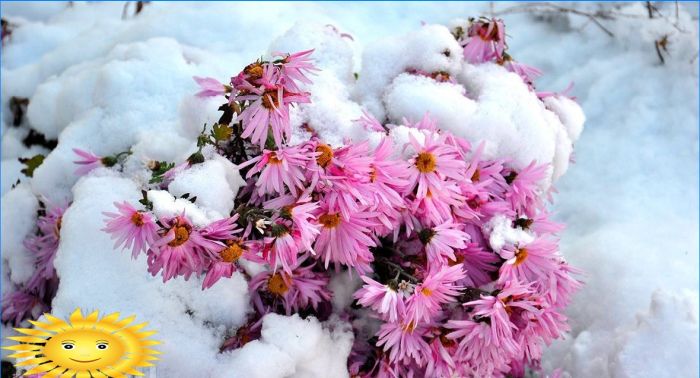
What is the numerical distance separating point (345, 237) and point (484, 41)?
27.6 inches

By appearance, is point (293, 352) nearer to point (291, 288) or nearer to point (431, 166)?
point (291, 288)

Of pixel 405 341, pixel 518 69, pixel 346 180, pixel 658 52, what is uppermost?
pixel 346 180

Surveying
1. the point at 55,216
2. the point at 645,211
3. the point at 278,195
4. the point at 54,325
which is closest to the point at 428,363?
the point at 278,195

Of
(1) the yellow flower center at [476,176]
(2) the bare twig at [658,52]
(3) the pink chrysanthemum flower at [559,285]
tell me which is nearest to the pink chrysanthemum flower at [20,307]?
(1) the yellow flower center at [476,176]

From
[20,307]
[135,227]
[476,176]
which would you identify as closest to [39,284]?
[20,307]

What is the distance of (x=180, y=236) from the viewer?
1126 millimetres

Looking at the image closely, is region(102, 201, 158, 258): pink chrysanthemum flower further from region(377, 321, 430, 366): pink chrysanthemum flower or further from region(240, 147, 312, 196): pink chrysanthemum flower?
region(377, 321, 430, 366): pink chrysanthemum flower

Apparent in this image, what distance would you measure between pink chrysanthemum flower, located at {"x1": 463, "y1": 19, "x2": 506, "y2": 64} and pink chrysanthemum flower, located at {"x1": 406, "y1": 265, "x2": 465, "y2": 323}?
655 mm

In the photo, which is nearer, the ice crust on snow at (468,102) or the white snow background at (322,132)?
the white snow background at (322,132)

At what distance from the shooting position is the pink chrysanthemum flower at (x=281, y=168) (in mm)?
1208

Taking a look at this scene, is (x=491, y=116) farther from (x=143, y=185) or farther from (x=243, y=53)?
(x=243, y=53)

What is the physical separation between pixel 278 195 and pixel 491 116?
1.89ft

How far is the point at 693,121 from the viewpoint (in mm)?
2346

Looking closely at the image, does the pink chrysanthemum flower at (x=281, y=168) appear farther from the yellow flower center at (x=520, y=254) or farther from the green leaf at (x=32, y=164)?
the green leaf at (x=32, y=164)
